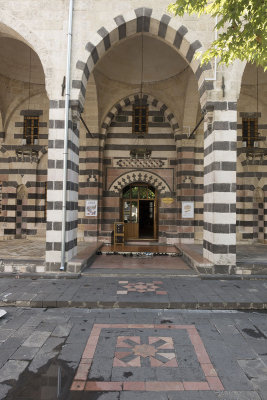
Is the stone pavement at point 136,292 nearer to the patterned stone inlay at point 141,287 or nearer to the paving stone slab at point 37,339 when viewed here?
the patterned stone inlay at point 141,287

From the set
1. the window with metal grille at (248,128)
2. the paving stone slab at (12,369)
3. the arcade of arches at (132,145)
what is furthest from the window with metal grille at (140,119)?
the paving stone slab at (12,369)

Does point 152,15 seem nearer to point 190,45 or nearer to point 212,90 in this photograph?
point 190,45

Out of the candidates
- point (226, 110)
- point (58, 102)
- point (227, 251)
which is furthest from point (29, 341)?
point (226, 110)

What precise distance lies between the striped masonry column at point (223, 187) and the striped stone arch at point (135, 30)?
831mm

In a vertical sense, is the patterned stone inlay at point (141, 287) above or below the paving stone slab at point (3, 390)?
above

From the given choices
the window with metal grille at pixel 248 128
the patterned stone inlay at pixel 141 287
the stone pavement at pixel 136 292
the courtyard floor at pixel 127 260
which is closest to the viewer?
the stone pavement at pixel 136 292

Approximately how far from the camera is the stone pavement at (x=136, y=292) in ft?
17.5

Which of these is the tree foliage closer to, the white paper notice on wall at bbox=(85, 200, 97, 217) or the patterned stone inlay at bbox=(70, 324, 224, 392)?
the patterned stone inlay at bbox=(70, 324, 224, 392)

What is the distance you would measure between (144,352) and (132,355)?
17 cm

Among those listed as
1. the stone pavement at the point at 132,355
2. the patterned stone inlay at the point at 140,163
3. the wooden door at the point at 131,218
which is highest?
the patterned stone inlay at the point at 140,163

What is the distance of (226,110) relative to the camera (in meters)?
7.30

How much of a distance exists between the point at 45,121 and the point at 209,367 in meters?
12.1

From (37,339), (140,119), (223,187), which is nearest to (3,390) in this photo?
(37,339)

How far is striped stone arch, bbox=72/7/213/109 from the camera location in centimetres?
734
